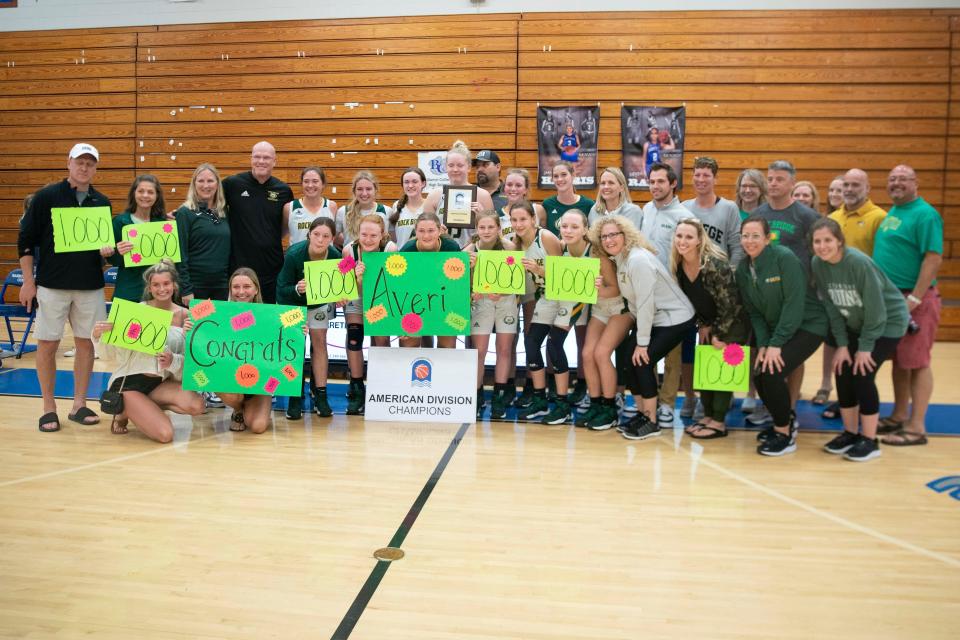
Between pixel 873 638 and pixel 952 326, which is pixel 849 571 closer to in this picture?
pixel 873 638

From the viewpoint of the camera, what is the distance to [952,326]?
29.6ft

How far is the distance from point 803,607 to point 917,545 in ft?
3.02

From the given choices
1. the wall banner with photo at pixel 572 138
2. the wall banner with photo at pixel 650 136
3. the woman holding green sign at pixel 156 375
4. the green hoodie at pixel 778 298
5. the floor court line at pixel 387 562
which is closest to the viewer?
the floor court line at pixel 387 562

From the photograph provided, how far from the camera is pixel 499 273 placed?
15.9 feet

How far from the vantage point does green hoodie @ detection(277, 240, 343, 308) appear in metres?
4.97

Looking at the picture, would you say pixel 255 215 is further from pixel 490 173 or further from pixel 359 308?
pixel 490 173

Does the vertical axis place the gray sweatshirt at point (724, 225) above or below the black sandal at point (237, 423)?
above

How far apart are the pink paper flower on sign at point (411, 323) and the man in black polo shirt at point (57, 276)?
76.6 inches

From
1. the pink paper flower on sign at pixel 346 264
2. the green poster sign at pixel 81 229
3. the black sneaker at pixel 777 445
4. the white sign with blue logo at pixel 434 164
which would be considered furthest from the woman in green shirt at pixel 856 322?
the white sign with blue logo at pixel 434 164

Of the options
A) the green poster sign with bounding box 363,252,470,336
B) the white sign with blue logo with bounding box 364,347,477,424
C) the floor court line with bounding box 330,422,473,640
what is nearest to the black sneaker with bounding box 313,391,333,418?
the white sign with blue logo with bounding box 364,347,477,424

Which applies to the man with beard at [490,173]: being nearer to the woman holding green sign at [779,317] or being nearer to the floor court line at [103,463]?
the woman holding green sign at [779,317]

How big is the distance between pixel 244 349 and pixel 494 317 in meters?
1.69

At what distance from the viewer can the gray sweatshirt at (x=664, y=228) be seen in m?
4.98

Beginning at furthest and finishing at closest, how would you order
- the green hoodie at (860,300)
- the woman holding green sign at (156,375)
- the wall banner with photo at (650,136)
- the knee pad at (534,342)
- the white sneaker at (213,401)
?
1. the wall banner with photo at (650,136)
2. the white sneaker at (213,401)
3. the knee pad at (534,342)
4. the woman holding green sign at (156,375)
5. the green hoodie at (860,300)
